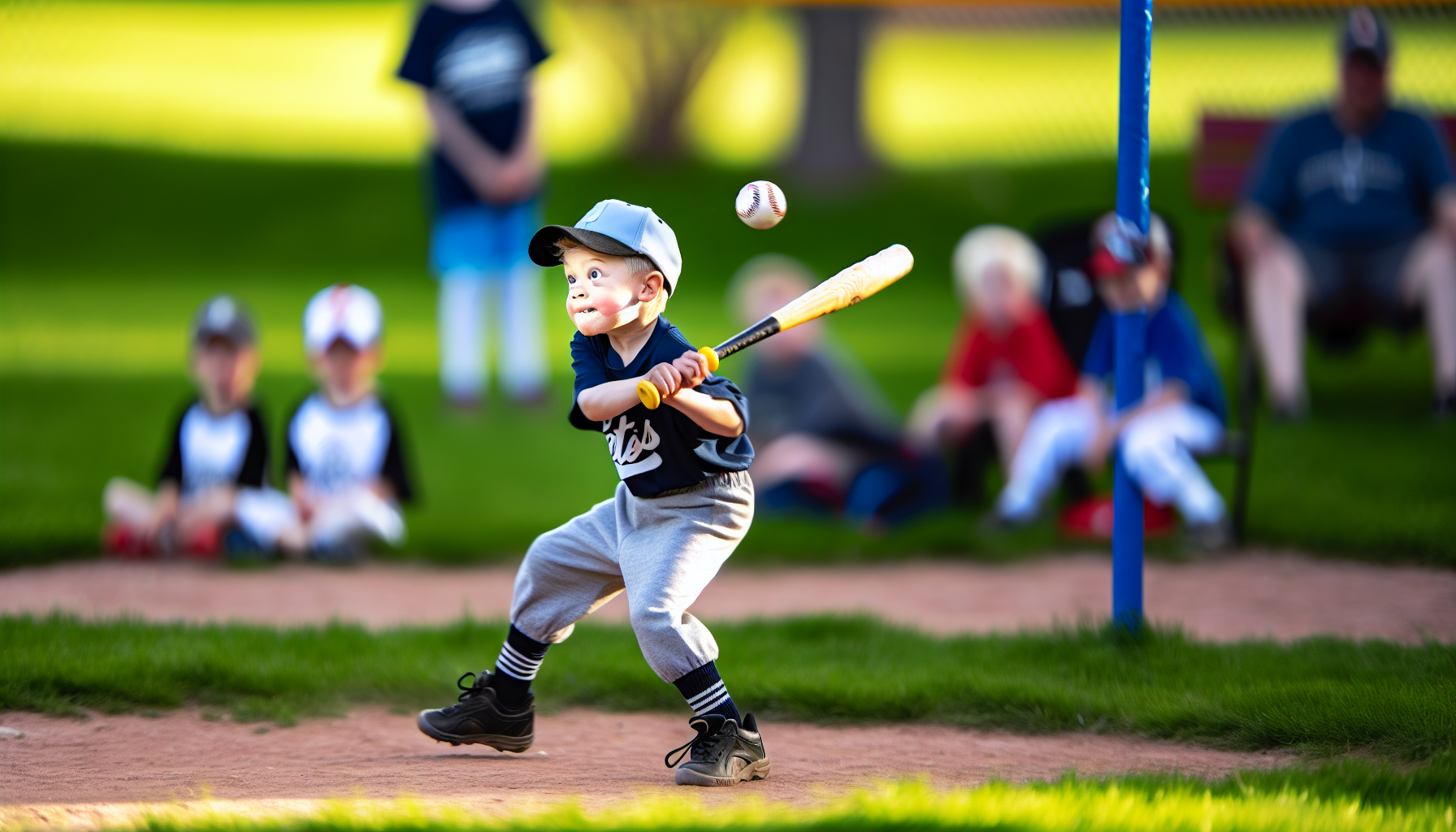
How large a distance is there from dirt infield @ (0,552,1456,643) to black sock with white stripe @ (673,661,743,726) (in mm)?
1773

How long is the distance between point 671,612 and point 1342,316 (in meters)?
5.94

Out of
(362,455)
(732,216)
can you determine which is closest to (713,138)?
(732,216)

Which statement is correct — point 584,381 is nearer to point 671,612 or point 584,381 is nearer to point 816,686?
point 671,612

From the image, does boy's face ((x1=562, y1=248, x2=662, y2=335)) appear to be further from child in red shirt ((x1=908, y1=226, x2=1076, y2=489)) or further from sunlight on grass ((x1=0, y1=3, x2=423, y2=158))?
sunlight on grass ((x1=0, y1=3, x2=423, y2=158))

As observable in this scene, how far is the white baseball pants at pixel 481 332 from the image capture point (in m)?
9.49

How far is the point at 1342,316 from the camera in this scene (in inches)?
332

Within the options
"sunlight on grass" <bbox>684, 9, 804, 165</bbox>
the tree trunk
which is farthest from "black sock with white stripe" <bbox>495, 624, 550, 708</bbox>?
"sunlight on grass" <bbox>684, 9, 804, 165</bbox>

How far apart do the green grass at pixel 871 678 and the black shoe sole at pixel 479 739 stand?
64cm

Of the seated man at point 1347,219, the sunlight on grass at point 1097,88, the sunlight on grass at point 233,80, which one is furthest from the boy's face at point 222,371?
the sunlight on grass at point 233,80

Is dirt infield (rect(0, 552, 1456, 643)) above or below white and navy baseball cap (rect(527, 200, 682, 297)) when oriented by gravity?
below

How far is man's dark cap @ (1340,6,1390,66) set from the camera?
25.9 feet

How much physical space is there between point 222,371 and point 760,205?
3680 millimetres

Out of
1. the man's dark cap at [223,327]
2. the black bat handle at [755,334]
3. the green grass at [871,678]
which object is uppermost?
the man's dark cap at [223,327]

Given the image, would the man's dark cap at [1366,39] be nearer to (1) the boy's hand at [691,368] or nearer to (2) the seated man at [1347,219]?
(2) the seated man at [1347,219]
